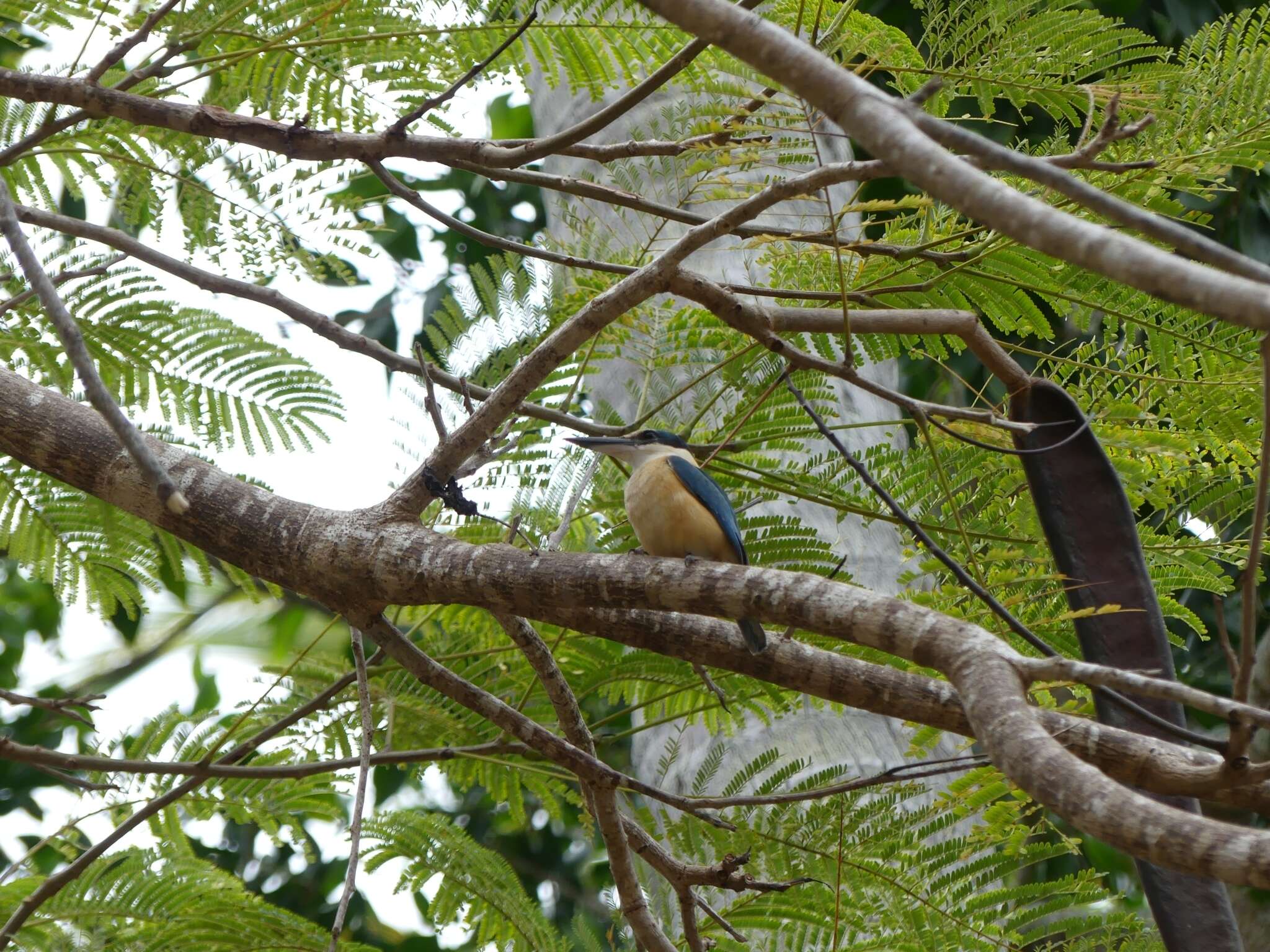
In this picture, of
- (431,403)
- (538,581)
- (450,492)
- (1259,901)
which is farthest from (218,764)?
(1259,901)

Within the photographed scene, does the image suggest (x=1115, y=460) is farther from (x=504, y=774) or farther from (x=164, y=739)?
(x=164, y=739)

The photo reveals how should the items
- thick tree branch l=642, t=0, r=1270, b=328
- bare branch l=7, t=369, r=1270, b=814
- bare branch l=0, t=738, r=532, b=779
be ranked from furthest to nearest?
bare branch l=0, t=738, r=532, b=779 → bare branch l=7, t=369, r=1270, b=814 → thick tree branch l=642, t=0, r=1270, b=328

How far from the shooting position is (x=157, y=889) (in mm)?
3498

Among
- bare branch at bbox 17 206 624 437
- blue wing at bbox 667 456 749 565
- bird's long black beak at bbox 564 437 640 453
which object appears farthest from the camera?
bird's long black beak at bbox 564 437 640 453

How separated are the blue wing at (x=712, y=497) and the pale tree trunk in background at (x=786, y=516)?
1.03 feet

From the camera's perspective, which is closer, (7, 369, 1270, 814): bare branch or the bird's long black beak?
(7, 369, 1270, 814): bare branch

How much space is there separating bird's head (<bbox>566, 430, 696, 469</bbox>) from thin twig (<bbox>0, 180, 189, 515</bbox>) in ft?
5.65

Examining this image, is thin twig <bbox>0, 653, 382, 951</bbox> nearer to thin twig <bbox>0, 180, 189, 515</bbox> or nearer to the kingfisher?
the kingfisher

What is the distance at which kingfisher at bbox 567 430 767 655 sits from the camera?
329cm

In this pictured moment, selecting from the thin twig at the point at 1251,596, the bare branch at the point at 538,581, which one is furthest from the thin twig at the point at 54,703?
the thin twig at the point at 1251,596

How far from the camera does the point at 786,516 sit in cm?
413

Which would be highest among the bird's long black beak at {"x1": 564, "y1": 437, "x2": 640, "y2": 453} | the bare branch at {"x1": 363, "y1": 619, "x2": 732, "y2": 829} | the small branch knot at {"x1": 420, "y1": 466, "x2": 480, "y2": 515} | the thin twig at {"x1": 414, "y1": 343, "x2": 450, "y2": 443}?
the bird's long black beak at {"x1": 564, "y1": 437, "x2": 640, "y2": 453}

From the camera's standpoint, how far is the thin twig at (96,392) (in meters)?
1.47

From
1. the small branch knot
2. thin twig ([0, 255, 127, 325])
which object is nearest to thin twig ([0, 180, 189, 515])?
the small branch knot
